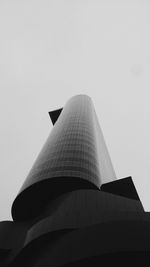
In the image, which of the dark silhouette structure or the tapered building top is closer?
the dark silhouette structure

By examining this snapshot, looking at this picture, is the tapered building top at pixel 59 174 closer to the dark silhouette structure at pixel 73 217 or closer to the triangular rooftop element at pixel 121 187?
the dark silhouette structure at pixel 73 217

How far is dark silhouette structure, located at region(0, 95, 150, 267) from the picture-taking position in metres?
23.8

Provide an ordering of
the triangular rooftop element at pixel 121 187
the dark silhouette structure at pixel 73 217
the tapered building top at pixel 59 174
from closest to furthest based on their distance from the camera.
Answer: the dark silhouette structure at pixel 73 217 → the triangular rooftop element at pixel 121 187 → the tapered building top at pixel 59 174

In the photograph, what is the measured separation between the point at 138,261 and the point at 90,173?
3441cm

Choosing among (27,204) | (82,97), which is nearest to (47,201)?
(27,204)

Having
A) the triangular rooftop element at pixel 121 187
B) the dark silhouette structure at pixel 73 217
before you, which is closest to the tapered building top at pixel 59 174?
the dark silhouette structure at pixel 73 217

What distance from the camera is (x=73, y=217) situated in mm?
36031

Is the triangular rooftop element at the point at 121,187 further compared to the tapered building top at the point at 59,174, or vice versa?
the tapered building top at the point at 59,174

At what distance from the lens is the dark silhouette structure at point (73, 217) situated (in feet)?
78.1

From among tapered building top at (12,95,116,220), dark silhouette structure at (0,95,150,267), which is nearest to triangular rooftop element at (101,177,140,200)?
dark silhouette structure at (0,95,150,267)

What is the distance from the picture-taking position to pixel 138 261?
76.6 ft

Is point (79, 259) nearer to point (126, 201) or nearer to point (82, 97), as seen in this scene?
point (126, 201)

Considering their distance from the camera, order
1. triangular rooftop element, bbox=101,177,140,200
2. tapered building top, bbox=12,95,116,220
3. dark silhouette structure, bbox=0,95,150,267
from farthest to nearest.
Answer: tapered building top, bbox=12,95,116,220, triangular rooftop element, bbox=101,177,140,200, dark silhouette structure, bbox=0,95,150,267

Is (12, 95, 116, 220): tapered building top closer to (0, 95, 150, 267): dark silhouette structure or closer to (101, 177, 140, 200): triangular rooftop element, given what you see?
(0, 95, 150, 267): dark silhouette structure
